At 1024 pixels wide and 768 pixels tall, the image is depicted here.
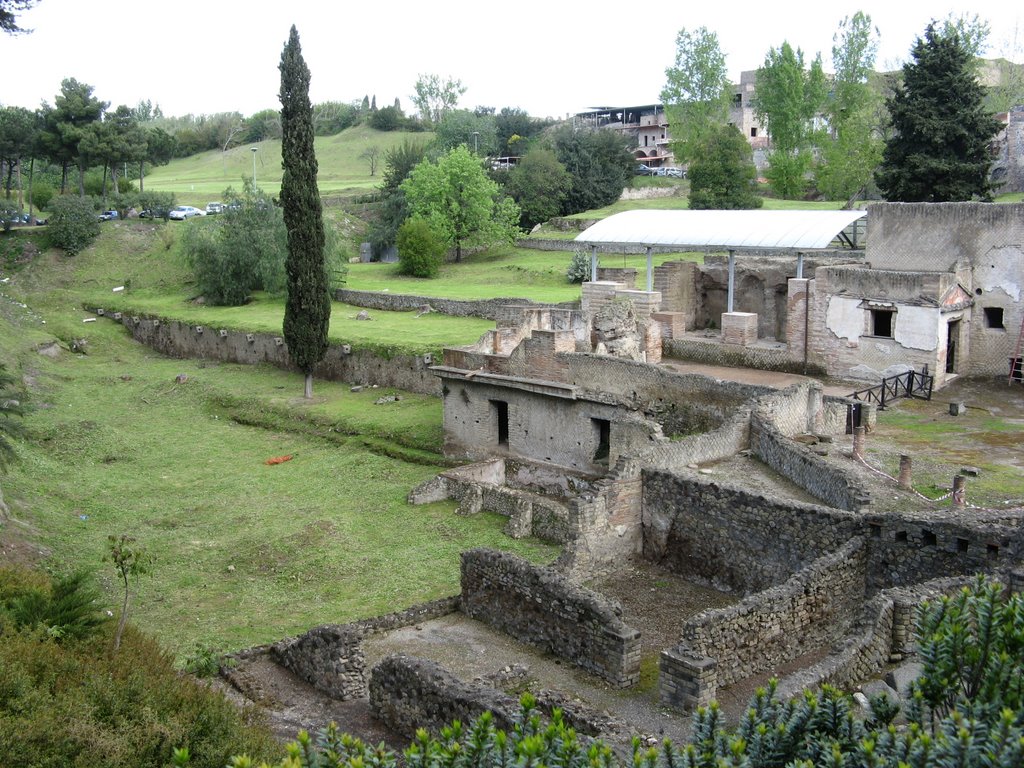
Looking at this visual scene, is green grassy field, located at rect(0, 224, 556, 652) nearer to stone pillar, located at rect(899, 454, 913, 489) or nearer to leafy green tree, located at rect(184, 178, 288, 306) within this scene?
leafy green tree, located at rect(184, 178, 288, 306)

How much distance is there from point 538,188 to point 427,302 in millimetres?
20651

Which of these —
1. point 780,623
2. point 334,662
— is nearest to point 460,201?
point 334,662

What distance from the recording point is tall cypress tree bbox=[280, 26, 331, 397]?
29906mm

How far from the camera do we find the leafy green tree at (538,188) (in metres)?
58.8

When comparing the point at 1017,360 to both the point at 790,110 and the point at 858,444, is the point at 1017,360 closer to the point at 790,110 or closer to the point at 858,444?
the point at 858,444

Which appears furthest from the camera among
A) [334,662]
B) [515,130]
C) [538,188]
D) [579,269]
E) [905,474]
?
[515,130]

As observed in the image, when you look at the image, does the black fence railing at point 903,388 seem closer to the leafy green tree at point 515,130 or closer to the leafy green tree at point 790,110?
the leafy green tree at point 790,110

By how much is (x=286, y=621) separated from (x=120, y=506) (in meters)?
7.81

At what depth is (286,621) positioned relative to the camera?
16172 mm

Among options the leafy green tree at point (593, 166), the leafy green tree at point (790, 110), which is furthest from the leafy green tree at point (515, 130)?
the leafy green tree at point (790, 110)

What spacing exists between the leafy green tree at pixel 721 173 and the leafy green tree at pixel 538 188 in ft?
31.6

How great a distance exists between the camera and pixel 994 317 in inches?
981

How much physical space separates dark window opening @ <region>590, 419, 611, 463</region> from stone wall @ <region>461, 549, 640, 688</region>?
800cm

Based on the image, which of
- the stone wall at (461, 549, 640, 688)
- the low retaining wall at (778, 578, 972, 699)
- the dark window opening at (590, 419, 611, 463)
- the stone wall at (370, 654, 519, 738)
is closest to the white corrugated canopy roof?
the dark window opening at (590, 419, 611, 463)
